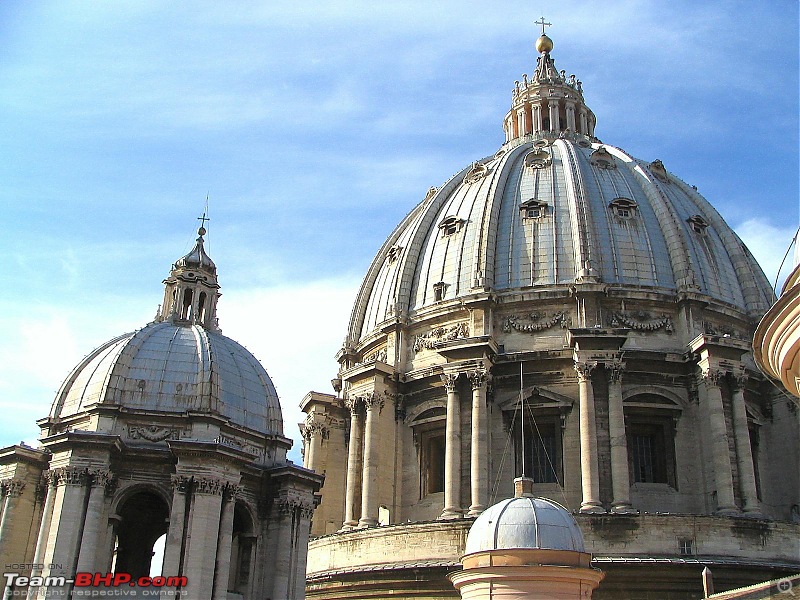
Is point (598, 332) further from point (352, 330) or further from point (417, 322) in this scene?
point (352, 330)

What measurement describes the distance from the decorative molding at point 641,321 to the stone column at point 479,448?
24.6ft

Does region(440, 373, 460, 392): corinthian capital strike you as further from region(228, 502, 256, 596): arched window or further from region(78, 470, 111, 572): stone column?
region(78, 470, 111, 572): stone column

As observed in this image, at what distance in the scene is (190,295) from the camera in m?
33.8

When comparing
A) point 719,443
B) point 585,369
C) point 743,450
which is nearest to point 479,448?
point 585,369

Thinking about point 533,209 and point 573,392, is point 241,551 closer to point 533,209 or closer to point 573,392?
point 573,392

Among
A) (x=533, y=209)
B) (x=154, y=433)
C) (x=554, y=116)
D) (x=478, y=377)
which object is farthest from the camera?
(x=554, y=116)

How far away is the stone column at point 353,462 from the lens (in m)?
43.8

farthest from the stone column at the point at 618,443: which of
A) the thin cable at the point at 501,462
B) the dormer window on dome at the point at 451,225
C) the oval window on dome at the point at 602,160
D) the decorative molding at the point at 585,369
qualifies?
the oval window on dome at the point at 602,160

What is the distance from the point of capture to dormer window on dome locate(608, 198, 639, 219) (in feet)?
161

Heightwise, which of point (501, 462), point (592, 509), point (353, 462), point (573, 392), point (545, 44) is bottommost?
point (592, 509)

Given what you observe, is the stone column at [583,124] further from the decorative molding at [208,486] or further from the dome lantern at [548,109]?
the decorative molding at [208,486]

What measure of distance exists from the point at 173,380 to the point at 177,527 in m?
5.00

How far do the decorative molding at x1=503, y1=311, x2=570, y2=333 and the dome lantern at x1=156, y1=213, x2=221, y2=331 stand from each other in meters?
16.2

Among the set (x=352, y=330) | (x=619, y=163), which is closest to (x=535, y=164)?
(x=619, y=163)
